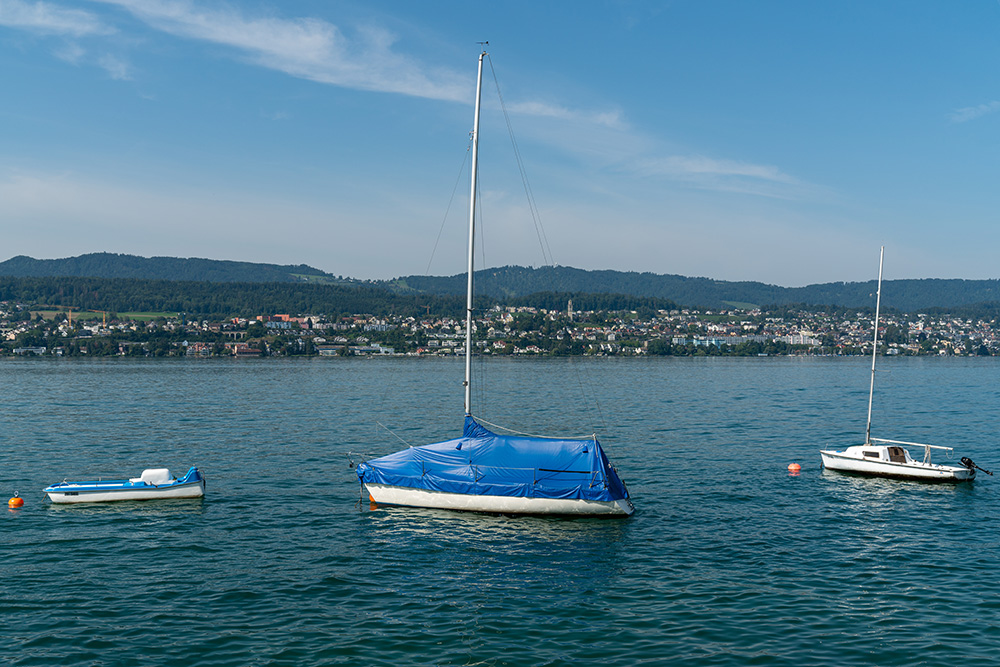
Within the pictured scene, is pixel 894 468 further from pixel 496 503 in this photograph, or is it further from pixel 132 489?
pixel 132 489

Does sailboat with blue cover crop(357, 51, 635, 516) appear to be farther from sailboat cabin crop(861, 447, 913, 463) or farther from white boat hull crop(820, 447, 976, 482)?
sailboat cabin crop(861, 447, 913, 463)

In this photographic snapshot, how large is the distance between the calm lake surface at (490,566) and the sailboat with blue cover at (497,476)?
0.87 m

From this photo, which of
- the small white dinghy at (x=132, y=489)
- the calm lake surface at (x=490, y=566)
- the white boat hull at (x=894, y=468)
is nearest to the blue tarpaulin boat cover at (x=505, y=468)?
the calm lake surface at (x=490, y=566)

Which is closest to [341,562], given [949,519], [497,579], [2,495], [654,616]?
[497,579]

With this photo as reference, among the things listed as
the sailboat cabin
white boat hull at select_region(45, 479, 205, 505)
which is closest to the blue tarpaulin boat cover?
white boat hull at select_region(45, 479, 205, 505)

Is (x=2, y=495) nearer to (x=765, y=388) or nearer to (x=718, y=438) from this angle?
(x=718, y=438)

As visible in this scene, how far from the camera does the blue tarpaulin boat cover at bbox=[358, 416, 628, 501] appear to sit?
33688 millimetres

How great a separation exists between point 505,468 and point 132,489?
19742 mm

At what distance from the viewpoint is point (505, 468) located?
34.6 m

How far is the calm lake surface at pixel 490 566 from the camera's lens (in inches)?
842

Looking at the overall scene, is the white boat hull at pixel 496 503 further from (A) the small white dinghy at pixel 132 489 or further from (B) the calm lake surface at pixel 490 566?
(A) the small white dinghy at pixel 132 489

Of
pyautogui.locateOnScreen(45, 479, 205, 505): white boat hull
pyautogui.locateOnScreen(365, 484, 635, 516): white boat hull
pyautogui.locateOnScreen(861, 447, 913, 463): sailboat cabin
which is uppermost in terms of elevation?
pyautogui.locateOnScreen(861, 447, 913, 463): sailboat cabin

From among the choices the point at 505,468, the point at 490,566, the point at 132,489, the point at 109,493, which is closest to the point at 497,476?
the point at 505,468

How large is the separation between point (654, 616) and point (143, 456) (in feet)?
138
